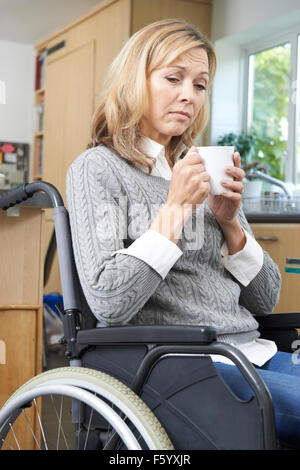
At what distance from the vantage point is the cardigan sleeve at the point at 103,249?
3.44 feet

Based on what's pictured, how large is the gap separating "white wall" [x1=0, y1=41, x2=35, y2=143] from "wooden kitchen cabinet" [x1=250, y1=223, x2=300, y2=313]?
4246mm

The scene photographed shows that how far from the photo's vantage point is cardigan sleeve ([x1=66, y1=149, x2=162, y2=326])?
105 cm

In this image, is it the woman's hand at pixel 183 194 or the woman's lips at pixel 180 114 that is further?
the woman's lips at pixel 180 114

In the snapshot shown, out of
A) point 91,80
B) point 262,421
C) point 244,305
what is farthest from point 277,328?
point 91,80

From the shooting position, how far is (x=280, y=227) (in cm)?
276

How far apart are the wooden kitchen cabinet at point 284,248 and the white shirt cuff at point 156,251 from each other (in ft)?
5.28

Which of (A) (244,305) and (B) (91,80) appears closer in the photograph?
(A) (244,305)

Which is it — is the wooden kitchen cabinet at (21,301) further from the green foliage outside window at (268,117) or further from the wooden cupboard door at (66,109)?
the wooden cupboard door at (66,109)

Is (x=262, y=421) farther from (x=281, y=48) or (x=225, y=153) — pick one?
(x=281, y=48)

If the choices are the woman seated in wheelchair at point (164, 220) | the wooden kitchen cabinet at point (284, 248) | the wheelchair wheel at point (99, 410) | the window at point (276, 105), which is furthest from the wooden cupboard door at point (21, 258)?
the window at point (276, 105)

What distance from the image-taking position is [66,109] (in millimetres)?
5367

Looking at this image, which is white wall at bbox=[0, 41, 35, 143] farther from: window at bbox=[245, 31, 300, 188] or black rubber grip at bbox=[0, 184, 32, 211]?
black rubber grip at bbox=[0, 184, 32, 211]

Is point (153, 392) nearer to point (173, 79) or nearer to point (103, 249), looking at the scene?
point (103, 249)
